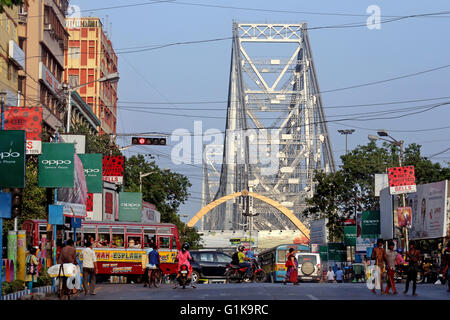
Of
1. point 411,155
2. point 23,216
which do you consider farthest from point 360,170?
point 23,216

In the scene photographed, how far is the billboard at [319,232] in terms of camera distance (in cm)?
8769

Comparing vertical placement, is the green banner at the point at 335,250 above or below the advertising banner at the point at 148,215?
below

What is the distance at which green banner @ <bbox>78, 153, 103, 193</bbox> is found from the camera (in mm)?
38844

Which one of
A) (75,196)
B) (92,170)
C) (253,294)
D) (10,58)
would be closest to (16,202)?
(75,196)

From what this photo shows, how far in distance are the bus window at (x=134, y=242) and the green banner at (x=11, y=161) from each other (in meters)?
20.3

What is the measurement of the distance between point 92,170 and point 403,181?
21341 millimetres

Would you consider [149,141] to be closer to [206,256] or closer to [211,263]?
[206,256]

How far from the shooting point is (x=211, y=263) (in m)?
46.7

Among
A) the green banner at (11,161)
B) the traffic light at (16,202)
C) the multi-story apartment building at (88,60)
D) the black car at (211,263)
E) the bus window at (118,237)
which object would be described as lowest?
the black car at (211,263)

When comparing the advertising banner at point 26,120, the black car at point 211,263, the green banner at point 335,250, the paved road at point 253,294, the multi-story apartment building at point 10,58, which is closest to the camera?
the paved road at point 253,294

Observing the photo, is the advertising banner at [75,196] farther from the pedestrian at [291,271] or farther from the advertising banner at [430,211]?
the advertising banner at [430,211]

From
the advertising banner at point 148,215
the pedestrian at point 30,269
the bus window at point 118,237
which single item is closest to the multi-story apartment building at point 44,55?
the advertising banner at point 148,215

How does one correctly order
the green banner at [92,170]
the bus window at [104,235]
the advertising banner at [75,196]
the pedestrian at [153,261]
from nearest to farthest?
the advertising banner at [75,196]
the pedestrian at [153,261]
the green banner at [92,170]
the bus window at [104,235]

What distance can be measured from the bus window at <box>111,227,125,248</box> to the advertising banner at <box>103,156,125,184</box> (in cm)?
1124
